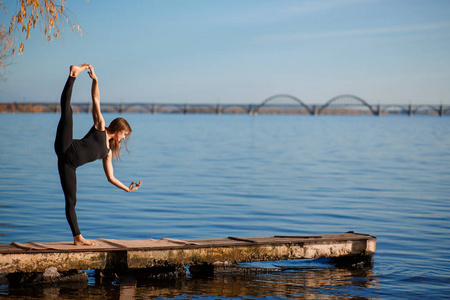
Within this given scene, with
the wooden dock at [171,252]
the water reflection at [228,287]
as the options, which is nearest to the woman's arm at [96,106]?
the wooden dock at [171,252]

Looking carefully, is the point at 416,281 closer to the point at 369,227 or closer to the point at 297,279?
the point at 297,279

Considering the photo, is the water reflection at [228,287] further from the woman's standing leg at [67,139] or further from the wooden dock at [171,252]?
the woman's standing leg at [67,139]

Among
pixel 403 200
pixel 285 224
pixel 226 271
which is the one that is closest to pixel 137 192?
pixel 285 224

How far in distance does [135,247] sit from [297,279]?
2806mm

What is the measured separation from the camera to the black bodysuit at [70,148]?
837 centimetres

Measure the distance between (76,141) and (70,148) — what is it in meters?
0.13

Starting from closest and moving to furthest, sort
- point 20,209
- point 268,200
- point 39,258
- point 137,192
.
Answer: point 39,258
point 20,209
point 268,200
point 137,192

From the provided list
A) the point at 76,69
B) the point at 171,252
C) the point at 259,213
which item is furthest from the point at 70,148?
the point at 259,213

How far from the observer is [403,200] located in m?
21.7

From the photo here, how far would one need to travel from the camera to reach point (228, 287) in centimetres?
954

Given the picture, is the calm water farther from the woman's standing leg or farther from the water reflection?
the woman's standing leg

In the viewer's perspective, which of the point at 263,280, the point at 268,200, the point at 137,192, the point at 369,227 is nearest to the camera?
the point at 263,280

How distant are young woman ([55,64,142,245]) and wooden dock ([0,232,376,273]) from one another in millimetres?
369

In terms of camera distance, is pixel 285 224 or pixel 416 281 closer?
pixel 416 281
